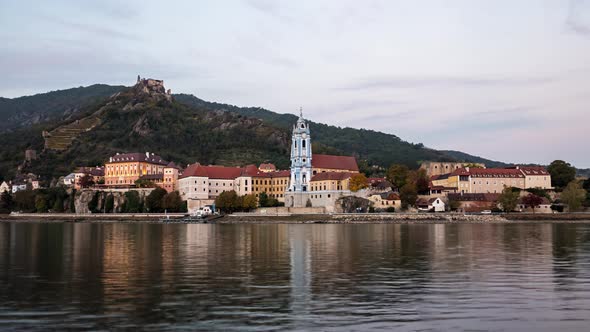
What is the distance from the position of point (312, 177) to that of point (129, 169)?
36.1 metres

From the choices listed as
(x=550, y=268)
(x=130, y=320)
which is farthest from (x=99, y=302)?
(x=550, y=268)

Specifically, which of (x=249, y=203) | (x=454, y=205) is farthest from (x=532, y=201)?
(x=249, y=203)

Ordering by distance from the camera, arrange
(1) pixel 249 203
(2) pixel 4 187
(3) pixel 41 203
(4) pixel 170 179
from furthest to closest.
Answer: (2) pixel 4 187 → (4) pixel 170 179 → (3) pixel 41 203 → (1) pixel 249 203

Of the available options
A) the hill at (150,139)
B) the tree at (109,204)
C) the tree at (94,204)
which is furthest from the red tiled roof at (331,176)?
the hill at (150,139)

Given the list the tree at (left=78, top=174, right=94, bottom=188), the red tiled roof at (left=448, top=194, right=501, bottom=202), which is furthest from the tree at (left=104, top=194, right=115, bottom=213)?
the red tiled roof at (left=448, top=194, right=501, bottom=202)

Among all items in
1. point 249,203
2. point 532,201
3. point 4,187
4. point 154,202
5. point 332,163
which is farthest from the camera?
point 4,187

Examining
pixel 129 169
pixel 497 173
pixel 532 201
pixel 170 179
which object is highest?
pixel 129 169

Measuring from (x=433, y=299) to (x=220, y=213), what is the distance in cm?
7824

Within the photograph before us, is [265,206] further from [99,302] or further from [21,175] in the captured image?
[99,302]

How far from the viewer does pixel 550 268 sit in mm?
25297

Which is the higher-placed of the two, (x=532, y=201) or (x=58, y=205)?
(x=58, y=205)

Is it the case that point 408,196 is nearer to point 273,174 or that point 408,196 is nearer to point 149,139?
point 273,174

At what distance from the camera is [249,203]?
3755 inches

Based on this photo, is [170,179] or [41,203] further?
[170,179]
